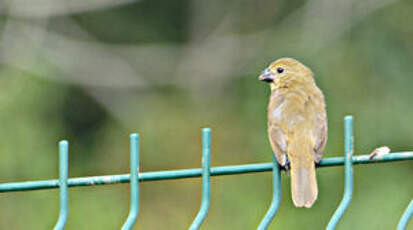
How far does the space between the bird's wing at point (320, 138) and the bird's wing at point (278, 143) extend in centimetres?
15

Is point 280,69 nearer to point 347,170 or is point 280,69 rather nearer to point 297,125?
point 297,125

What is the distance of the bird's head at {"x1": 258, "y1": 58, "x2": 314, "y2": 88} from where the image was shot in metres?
5.73

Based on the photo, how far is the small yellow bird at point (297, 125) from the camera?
4395mm

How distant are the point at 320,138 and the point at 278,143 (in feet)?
0.76

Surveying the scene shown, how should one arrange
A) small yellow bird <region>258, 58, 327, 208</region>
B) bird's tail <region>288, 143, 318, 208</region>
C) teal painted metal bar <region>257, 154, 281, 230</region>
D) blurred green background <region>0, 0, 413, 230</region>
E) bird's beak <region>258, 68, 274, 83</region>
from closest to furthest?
teal painted metal bar <region>257, 154, 281, 230</region> → bird's tail <region>288, 143, 318, 208</region> → small yellow bird <region>258, 58, 327, 208</region> → bird's beak <region>258, 68, 274, 83</region> → blurred green background <region>0, 0, 413, 230</region>

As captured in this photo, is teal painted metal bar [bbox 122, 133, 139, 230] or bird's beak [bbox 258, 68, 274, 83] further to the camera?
bird's beak [bbox 258, 68, 274, 83]

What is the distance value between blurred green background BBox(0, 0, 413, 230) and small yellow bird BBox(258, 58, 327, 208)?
6.84 ft

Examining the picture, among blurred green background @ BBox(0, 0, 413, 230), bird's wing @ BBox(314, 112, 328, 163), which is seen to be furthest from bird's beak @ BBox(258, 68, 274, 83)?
blurred green background @ BBox(0, 0, 413, 230)

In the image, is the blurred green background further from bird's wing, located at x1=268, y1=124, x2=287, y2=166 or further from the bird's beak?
bird's wing, located at x1=268, y1=124, x2=287, y2=166

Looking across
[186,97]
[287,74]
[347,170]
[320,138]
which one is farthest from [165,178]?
[186,97]

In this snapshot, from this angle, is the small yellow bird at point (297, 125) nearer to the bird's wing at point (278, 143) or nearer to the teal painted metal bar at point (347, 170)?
the bird's wing at point (278, 143)

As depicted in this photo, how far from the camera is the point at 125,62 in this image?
1166 cm

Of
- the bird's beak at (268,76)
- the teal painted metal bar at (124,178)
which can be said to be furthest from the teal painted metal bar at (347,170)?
the bird's beak at (268,76)

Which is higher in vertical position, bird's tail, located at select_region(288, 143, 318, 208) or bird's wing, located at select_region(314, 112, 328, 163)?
bird's wing, located at select_region(314, 112, 328, 163)
